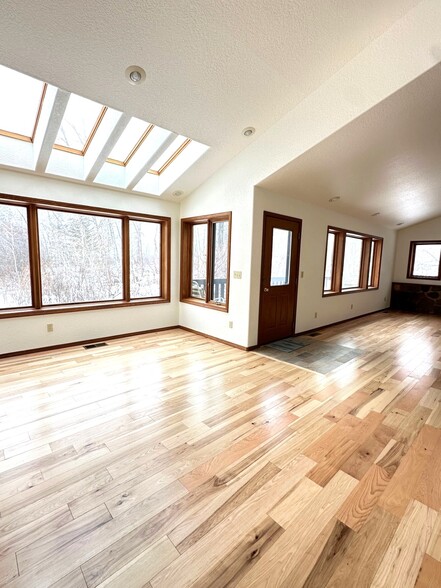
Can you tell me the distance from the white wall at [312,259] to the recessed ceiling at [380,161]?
0.18 m

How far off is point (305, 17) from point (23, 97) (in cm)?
284

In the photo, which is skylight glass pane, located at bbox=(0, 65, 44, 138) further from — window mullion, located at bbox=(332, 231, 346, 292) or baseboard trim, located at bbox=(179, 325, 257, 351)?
window mullion, located at bbox=(332, 231, 346, 292)

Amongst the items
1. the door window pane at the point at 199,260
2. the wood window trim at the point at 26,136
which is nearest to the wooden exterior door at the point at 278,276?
the door window pane at the point at 199,260

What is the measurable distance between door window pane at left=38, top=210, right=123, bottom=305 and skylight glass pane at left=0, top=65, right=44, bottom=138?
104 cm

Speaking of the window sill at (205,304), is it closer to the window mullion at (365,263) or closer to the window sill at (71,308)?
the window sill at (71,308)

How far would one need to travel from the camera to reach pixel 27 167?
3.55m

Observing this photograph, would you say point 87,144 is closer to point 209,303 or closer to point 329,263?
point 209,303

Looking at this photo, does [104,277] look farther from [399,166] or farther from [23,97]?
[399,166]

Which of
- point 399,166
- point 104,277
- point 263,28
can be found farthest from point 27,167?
point 399,166

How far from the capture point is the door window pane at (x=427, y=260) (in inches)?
311

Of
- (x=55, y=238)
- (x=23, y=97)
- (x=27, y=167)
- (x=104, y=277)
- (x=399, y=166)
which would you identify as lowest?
(x=104, y=277)

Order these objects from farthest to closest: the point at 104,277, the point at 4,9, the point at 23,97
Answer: the point at 104,277
the point at 23,97
the point at 4,9

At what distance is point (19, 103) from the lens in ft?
10.1

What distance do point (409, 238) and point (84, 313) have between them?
8.75 m
